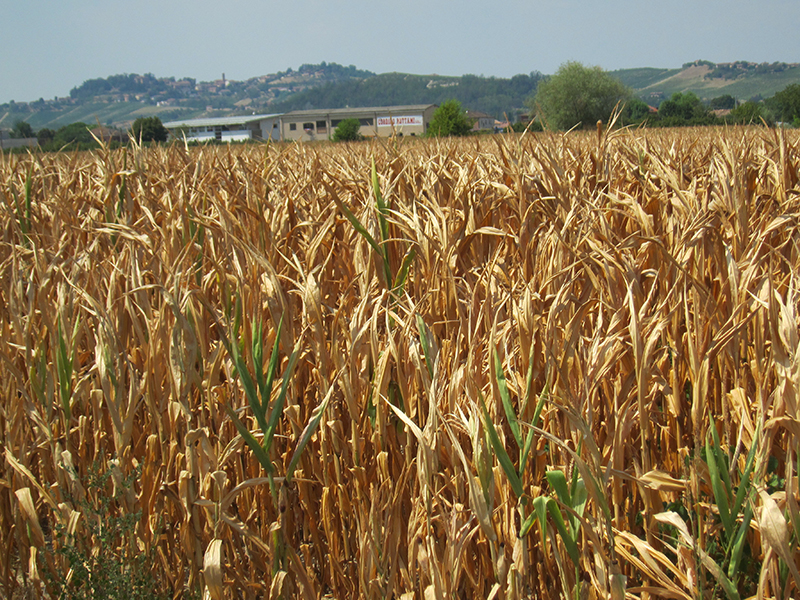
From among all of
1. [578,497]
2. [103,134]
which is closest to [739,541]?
[578,497]

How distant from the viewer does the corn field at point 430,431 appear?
3.34 feet

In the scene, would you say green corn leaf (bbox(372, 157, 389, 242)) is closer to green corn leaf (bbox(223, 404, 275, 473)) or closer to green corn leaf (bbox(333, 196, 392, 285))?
green corn leaf (bbox(333, 196, 392, 285))

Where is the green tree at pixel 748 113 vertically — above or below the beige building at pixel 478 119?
below

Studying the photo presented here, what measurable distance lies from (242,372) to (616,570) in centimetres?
73

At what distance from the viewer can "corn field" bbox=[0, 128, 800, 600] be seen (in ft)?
3.34

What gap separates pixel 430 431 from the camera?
3.37 ft

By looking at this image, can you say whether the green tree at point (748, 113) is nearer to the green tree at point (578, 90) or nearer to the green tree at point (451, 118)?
the green tree at point (451, 118)

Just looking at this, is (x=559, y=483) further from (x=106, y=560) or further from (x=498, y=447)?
(x=106, y=560)

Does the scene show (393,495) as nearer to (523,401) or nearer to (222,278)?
(523,401)

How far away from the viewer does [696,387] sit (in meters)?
1.10

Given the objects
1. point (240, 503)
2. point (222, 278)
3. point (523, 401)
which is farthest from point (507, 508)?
point (222, 278)

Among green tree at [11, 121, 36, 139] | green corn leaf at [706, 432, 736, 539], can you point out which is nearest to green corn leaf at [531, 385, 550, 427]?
green corn leaf at [706, 432, 736, 539]

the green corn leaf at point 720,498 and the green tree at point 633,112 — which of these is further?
the green tree at point 633,112

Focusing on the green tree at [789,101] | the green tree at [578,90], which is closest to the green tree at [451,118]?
the green tree at [578,90]
